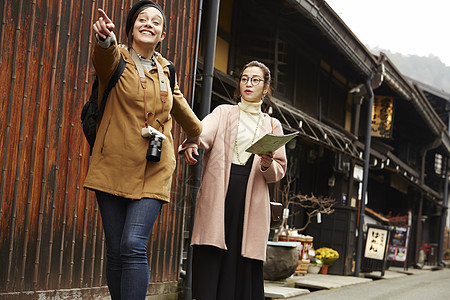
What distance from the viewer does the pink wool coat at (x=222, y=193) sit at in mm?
4301

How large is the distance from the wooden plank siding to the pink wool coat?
1.57m

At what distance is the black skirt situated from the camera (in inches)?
170

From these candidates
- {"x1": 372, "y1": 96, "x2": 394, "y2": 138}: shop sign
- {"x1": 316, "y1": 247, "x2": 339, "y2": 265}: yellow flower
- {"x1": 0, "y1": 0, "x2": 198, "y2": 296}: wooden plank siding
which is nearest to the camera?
{"x1": 0, "y1": 0, "x2": 198, "y2": 296}: wooden plank siding

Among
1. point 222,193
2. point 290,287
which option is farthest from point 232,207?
point 290,287

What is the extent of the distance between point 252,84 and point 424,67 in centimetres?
12983

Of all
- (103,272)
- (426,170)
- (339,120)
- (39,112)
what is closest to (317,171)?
(339,120)

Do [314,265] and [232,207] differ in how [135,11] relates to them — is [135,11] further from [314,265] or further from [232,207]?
[314,265]

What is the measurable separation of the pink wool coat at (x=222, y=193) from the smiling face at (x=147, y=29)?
83cm

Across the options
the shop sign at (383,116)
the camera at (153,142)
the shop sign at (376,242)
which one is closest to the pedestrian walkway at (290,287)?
the shop sign at (376,242)

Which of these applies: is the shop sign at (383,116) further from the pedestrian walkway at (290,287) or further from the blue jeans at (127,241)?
Result: the blue jeans at (127,241)

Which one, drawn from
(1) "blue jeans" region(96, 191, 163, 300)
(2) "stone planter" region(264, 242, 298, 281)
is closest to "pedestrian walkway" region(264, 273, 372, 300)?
(2) "stone planter" region(264, 242, 298, 281)

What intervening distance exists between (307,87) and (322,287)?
5.92 meters

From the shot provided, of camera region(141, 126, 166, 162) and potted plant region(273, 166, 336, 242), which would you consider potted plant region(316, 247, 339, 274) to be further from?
camera region(141, 126, 166, 162)

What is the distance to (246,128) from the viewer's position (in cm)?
458
